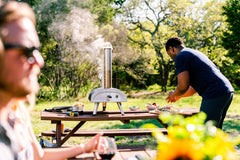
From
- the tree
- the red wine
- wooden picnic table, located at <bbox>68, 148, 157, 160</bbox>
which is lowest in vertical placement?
wooden picnic table, located at <bbox>68, 148, 157, 160</bbox>

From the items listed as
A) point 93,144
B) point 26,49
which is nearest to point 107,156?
point 93,144

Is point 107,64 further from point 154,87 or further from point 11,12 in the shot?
point 154,87

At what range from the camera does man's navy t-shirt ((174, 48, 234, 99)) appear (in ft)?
9.47

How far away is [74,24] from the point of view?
11.2 m

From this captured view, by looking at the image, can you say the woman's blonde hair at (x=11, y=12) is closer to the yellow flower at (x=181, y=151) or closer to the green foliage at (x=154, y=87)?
the yellow flower at (x=181, y=151)

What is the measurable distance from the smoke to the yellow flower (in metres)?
10.3

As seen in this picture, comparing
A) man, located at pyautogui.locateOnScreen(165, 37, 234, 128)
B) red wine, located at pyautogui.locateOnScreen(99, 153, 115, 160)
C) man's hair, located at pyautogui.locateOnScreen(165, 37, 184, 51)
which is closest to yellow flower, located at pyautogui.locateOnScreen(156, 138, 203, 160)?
red wine, located at pyautogui.locateOnScreen(99, 153, 115, 160)

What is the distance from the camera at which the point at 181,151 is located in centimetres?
81

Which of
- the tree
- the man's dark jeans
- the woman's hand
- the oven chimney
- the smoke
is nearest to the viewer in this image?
the woman's hand

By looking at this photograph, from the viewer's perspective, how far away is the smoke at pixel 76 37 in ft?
36.7

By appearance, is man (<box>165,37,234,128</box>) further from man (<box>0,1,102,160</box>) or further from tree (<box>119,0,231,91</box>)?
tree (<box>119,0,231,91</box>)

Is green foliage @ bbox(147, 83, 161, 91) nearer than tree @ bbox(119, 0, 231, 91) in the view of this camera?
No

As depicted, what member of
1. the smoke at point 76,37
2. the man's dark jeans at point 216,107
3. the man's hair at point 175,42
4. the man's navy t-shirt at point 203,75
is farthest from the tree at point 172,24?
the man's dark jeans at point 216,107

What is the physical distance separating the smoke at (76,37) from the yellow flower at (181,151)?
10263mm
